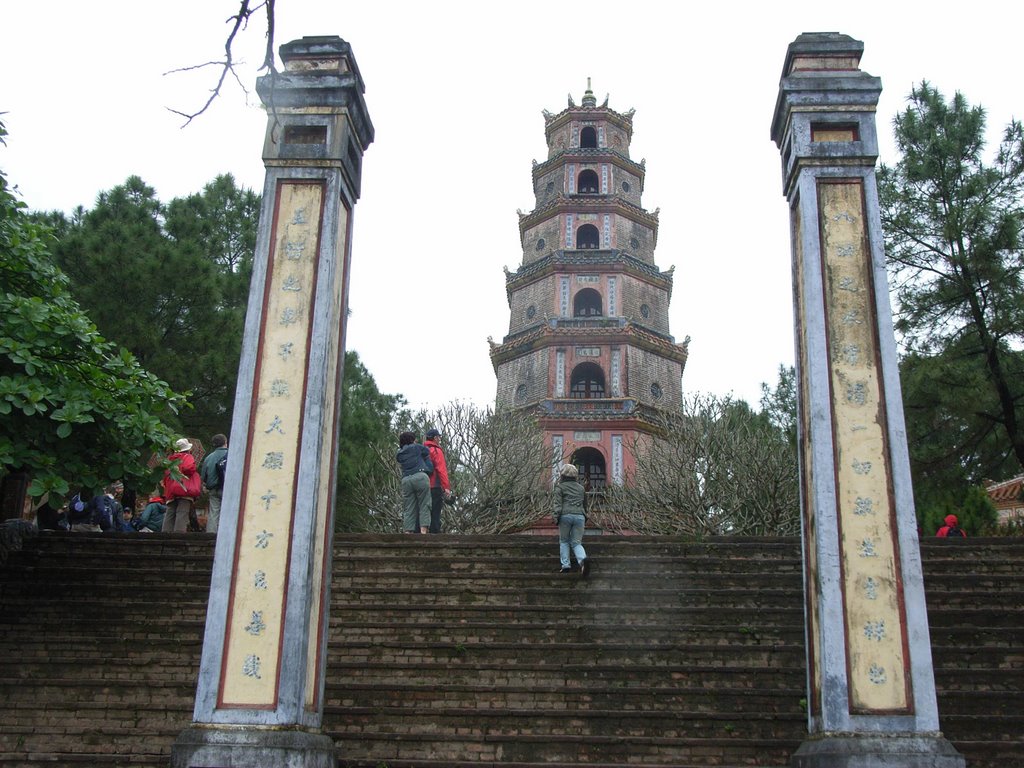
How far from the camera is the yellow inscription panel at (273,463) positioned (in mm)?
5492

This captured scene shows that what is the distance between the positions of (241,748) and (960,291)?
11.4 metres

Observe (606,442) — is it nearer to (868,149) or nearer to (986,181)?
(986,181)

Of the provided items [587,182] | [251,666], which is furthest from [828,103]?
[587,182]

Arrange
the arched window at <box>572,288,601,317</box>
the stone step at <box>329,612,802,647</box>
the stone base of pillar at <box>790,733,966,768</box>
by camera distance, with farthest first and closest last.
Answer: the arched window at <box>572,288,601,317</box>, the stone step at <box>329,612,802,647</box>, the stone base of pillar at <box>790,733,966,768</box>

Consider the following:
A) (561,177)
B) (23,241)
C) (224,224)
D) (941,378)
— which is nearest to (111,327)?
(224,224)

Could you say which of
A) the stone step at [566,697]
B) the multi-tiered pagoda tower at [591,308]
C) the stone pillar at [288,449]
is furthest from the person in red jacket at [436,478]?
the multi-tiered pagoda tower at [591,308]

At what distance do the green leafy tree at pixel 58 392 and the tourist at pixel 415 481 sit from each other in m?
2.14

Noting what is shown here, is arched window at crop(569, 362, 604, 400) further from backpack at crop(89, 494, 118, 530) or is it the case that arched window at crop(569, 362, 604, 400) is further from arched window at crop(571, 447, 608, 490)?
backpack at crop(89, 494, 118, 530)

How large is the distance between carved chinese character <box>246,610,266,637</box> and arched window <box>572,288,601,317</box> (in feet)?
72.7

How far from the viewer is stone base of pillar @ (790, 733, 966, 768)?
516 centimetres

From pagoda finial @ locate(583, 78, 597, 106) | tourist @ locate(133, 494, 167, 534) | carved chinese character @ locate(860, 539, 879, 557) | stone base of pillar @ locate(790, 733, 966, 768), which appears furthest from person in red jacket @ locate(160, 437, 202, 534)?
pagoda finial @ locate(583, 78, 597, 106)

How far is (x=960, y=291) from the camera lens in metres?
13.6

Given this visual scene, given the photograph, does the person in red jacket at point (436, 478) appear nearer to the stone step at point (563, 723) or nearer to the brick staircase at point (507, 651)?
the brick staircase at point (507, 651)

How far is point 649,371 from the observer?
87.0 feet
